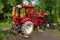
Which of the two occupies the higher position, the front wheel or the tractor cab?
the tractor cab

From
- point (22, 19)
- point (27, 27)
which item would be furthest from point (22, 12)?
point (27, 27)

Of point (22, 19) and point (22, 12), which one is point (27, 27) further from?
point (22, 12)

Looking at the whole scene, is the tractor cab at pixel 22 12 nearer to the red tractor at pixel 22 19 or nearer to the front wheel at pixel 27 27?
the red tractor at pixel 22 19

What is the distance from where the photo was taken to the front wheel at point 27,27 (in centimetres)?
1241

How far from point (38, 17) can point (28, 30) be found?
2.21m

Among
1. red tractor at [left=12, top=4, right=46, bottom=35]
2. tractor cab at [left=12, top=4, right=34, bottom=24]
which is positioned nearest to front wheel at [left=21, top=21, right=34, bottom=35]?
red tractor at [left=12, top=4, right=46, bottom=35]

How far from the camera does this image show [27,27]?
512 inches

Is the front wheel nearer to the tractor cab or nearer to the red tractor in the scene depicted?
the red tractor

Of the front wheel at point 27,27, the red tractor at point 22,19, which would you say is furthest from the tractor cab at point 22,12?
the front wheel at point 27,27

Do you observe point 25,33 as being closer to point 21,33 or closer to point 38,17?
point 21,33

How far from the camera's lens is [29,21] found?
1289 centimetres

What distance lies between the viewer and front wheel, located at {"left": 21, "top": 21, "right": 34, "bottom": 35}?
12.4m

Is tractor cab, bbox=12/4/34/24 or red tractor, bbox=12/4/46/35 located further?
tractor cab, bbox=12/4/34/24

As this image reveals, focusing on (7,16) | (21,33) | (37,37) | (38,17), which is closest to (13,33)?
(21,33)
